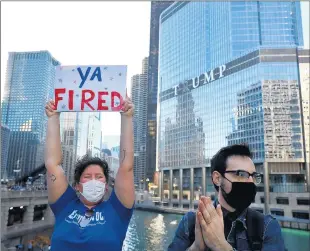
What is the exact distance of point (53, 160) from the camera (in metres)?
4.21

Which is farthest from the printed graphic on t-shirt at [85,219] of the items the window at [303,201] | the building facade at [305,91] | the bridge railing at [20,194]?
the building facade at [305,91]

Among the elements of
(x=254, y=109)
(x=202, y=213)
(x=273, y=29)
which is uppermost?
(x=273, y=29)

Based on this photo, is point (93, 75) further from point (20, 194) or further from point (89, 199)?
point (20, 194)

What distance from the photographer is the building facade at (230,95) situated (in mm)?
71250

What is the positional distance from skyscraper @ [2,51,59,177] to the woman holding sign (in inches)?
5528

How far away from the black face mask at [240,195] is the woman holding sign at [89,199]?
146 centimetres

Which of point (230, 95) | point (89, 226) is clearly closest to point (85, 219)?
point (89, 226)

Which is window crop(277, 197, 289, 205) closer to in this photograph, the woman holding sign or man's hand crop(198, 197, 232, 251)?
the woman holding sign

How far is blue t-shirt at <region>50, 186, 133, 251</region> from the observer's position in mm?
3617

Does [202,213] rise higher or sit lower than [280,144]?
lower

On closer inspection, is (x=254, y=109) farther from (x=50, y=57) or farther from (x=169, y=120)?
(x=50, y=57)

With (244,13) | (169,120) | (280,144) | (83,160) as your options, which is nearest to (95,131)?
(169,120)

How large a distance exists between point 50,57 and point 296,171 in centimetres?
14185

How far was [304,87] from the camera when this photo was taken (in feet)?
245
